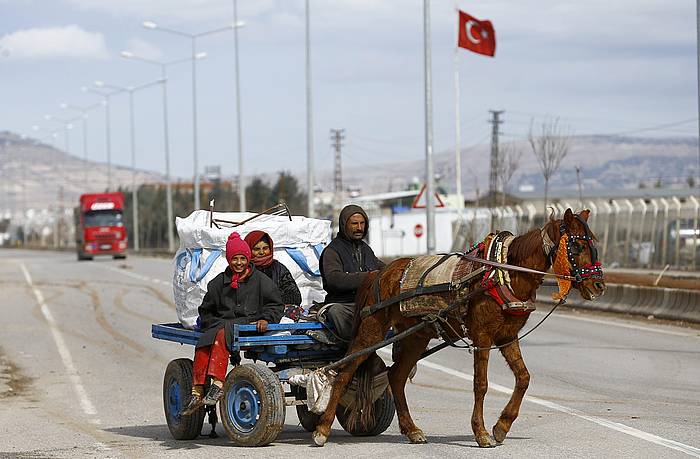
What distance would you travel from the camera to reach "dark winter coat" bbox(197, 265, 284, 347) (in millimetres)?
10718

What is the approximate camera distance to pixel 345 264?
10.9 meters

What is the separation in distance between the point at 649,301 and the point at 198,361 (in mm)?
16169

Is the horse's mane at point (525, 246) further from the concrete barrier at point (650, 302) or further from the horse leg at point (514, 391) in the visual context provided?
the concrete barrier at point (650, 302)

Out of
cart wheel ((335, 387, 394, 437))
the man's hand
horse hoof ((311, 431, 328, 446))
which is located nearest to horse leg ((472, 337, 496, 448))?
horse hoof ((311, 431, 328, 446))

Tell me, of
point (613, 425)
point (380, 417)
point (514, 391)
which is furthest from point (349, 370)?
point (613, 425)

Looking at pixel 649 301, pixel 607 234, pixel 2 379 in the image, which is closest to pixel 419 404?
pixel 2 379

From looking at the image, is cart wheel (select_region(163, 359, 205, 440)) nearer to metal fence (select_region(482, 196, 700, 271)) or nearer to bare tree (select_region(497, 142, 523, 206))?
metal fence (select_region(482, 196, 700, 271))

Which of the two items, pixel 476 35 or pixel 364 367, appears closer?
pixel 364 367

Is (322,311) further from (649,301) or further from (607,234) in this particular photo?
(607,234)

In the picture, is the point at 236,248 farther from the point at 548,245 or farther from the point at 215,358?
the point at 548,245

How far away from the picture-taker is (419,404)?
44.8 ft

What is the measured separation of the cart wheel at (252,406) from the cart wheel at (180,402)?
514 millimetres

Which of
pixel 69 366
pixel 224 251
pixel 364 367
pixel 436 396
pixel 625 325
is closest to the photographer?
pixel 364 367

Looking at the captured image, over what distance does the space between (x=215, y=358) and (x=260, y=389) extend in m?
0.55
